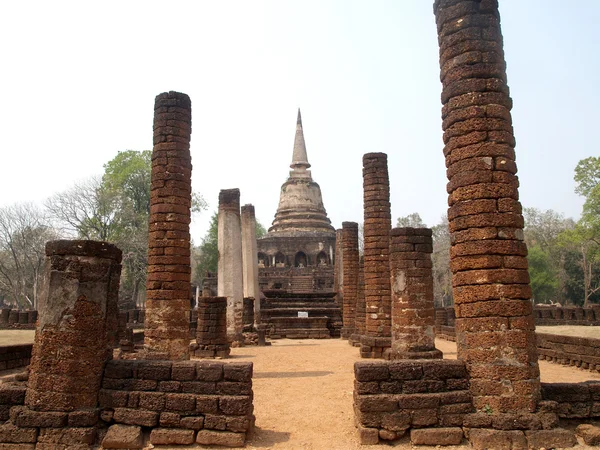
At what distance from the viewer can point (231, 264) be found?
17.5 meters

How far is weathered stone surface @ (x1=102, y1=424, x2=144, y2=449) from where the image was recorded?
5.50m

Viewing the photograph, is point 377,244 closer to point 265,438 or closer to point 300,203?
point 265,438

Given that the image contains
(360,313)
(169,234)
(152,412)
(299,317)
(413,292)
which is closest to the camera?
(152,412)

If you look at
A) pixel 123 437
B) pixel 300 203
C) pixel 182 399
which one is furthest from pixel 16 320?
pixel 300 203

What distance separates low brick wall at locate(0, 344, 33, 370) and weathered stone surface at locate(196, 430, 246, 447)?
→ 8.10 m

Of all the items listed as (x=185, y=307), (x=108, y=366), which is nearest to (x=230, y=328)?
(x=185, y=307)

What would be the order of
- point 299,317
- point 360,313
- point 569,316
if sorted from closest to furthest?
1. point 360,313
2. point 299,317
3. point 569,316

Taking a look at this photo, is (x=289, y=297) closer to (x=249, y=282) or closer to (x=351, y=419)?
(x=249, y=282)

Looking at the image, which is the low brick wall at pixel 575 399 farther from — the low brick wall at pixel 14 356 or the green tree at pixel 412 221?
the green tree at pixel 412 221

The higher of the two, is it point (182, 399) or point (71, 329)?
point (71, 329)

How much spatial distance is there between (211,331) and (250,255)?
748 centimetres

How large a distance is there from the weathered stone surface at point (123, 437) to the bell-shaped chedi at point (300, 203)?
39994 millimetres

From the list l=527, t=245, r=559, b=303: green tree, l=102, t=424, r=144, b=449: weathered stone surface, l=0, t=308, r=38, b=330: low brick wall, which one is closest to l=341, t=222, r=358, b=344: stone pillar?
l=102, t=424, r=144, b=449: weathered stone surface

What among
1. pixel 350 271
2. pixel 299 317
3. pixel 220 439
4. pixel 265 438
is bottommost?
pixel 265 438
